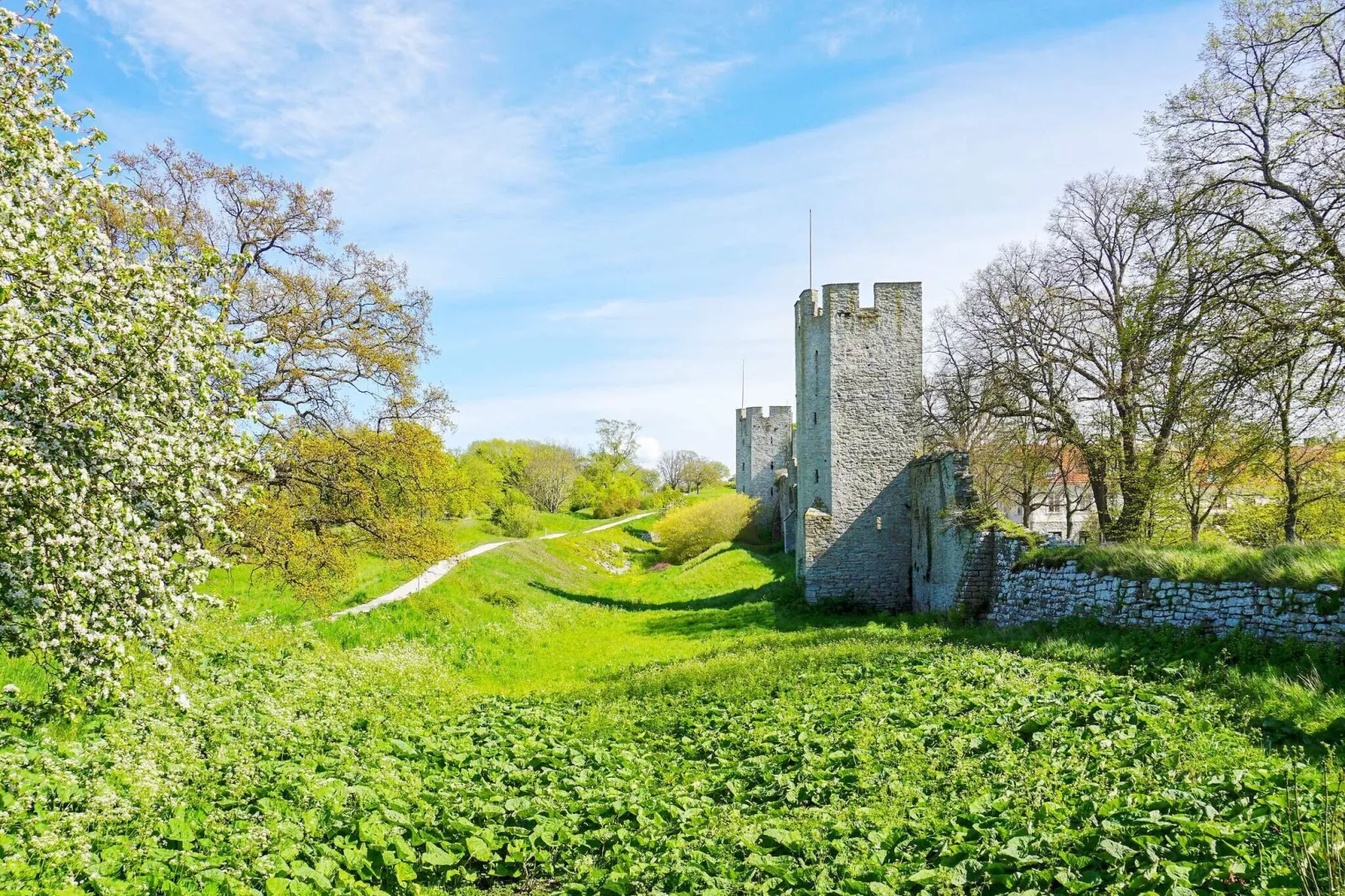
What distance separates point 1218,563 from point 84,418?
43.8 ft

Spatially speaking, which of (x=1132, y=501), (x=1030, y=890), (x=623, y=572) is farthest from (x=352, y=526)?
(x=623, y=572)

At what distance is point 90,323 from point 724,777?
7208mm

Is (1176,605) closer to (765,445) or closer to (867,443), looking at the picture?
(867,443)

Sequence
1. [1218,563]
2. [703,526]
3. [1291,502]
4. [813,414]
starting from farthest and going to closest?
1. [703,526]
2. [813,414]
3. [1291,502]
4. [1218,563]

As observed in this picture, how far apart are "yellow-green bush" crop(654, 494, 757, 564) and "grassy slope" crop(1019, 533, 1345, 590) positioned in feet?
103

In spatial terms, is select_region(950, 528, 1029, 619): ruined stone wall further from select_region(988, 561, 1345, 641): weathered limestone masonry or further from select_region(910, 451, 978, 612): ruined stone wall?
select_region(988, 561, 1345, 641): weathered limestone masonry

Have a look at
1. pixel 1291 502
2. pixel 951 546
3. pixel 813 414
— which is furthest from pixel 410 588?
pixel 1291 502

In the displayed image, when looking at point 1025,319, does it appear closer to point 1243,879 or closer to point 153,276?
point 1243,879

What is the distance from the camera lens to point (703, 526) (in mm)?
46188

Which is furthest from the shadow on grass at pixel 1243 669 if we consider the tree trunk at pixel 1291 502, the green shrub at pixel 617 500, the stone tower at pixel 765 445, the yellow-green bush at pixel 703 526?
the green shrub at pixel 617 500

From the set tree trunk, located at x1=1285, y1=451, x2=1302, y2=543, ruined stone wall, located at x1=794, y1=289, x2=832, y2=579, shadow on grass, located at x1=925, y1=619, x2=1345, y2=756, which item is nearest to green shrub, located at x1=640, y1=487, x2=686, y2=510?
ruined stone wall, located at x1=794, y1=289, x2=832, y2=579

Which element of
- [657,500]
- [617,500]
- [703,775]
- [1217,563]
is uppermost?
[657,500]

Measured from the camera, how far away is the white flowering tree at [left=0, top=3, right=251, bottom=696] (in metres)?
6.03

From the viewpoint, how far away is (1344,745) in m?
6.50
